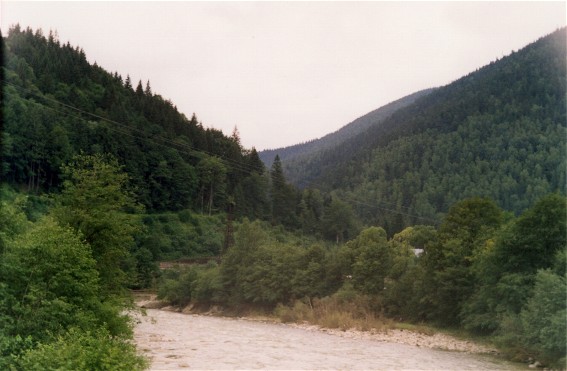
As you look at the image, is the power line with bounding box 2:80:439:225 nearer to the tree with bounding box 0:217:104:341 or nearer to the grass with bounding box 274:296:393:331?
the grass with bounding box 274:296:393:331

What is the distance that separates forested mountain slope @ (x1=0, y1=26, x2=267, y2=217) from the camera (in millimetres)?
90625

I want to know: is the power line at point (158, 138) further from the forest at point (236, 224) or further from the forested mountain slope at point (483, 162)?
the forested mountain slope at point (483, 162)

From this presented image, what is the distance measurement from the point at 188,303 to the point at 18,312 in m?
56.0

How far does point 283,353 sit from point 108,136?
291 ft

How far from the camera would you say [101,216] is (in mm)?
24750

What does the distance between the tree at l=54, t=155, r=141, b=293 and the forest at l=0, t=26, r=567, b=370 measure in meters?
0.09

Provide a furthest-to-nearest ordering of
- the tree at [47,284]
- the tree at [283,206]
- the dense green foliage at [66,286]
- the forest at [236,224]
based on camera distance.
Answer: the tree at [283,206] < the forest at [236,224] < the tree at [47,284] < the dense green foliage at [66,286]

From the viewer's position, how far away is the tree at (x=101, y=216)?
24516mm

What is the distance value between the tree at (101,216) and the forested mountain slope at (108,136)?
2308 inches

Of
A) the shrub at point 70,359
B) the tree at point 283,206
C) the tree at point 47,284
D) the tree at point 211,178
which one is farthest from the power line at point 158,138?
the shrub at point 70,359

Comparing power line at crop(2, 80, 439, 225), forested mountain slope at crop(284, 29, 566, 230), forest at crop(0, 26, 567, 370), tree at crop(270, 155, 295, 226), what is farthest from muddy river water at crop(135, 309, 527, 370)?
forested mountain slope at crop(284, 29, 566, 230)

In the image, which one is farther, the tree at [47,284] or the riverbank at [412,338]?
the riverbank at [412,338]

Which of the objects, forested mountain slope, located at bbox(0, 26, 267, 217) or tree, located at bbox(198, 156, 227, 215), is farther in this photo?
tree, located at bbox(198, 156, 227, 215)

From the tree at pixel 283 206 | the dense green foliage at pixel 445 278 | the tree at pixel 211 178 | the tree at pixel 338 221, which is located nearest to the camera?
the dense green foliage at pixel 445 278
